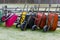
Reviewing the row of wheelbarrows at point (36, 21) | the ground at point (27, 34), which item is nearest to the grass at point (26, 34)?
the ground at point (27, 34)

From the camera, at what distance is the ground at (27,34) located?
487cm

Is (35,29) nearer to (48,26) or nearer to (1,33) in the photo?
(48,26)

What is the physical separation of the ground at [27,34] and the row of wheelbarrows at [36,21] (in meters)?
0.16

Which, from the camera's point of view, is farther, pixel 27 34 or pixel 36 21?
pixel 36 21

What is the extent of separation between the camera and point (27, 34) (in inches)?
206

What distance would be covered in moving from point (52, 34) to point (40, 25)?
0.55m

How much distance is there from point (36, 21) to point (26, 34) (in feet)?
1.97

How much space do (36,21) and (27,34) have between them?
59 centimetres

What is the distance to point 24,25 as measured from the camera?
5.67 metres

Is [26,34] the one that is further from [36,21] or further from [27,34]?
[36,21]

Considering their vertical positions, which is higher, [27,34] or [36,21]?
[36,21]

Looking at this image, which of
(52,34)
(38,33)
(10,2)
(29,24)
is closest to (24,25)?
(29,24)

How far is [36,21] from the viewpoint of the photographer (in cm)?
564

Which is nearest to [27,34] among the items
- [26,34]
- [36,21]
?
[26,34]
